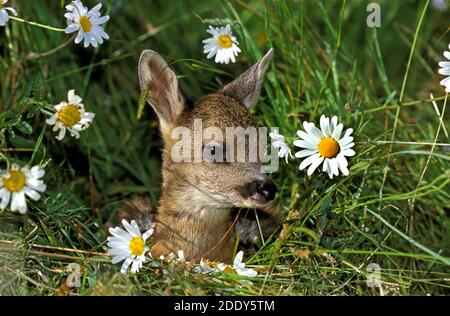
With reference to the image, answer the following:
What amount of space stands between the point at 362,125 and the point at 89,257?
6.12 ft

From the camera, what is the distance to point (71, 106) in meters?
4.55

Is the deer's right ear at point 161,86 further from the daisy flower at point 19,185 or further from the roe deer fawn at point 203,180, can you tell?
the daisy flower at point 19,185

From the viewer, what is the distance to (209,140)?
509cm

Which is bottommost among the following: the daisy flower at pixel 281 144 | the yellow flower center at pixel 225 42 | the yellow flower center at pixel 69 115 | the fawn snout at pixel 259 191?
the fawn snout at pixel 259 191

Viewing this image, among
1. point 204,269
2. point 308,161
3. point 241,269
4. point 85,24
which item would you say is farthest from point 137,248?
point 85,24

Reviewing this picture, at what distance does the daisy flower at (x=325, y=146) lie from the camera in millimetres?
4633

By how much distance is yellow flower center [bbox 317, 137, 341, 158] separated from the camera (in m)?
4.65

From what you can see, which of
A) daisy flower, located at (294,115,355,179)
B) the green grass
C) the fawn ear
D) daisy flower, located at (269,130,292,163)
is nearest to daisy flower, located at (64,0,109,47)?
the green grass

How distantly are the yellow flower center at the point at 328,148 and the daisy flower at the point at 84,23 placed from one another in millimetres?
1408

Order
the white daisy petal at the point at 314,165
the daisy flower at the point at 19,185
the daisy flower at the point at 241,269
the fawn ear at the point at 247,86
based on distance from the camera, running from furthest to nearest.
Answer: the fawn ear at the point at 247,86 → the white daisy petal at the point at 314,165 → the daisy flower at the point at 241,269 → the daisy flower at the point at 19,185

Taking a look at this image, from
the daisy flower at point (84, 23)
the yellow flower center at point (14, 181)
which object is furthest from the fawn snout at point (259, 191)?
the yellow flower center at point (14, 181)

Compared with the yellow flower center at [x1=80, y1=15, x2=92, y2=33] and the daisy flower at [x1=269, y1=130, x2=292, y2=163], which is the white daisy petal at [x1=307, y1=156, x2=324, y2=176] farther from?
the yellow flower center at [x1=80, y1=15, x2=92, y2=33]

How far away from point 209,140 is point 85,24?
1.04 m
